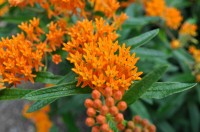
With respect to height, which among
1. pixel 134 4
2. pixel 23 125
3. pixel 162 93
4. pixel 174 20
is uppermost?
pixel 134 4

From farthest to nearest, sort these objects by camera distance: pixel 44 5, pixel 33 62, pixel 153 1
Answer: pixel 153 1 → pixel 44 5 → pixel 33 62

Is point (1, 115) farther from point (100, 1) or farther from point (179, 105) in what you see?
point (100, 1)

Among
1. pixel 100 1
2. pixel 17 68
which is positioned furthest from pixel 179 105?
pixel 17 68

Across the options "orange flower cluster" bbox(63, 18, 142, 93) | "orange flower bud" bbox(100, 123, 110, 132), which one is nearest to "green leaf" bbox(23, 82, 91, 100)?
"orange flower cluster" bbox(63, 18, 142, 93)

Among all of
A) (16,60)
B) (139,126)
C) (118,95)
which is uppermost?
(16,60)

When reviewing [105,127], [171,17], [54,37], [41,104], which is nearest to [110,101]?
[105,127]

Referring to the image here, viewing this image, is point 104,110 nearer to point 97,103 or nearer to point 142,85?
point 97,103
